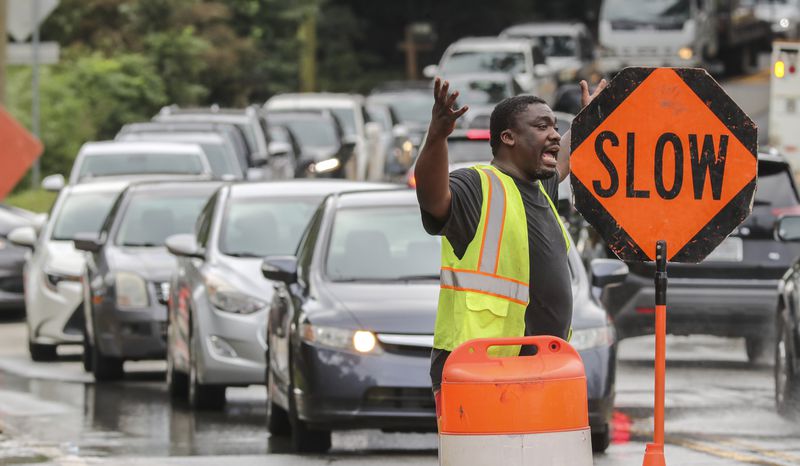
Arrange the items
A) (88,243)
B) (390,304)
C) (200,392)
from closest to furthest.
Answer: (390,304), (200,392), (88,243)

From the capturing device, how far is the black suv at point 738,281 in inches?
659

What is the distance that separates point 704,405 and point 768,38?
3980 cm

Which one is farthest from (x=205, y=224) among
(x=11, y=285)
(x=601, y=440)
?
(x=11, y=285)

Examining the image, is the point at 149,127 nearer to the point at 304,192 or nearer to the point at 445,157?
the point at 304,192

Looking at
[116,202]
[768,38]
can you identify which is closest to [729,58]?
[768,38]

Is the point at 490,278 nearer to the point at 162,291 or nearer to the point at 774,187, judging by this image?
the point at 162,291

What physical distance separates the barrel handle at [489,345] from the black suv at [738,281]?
958 cm

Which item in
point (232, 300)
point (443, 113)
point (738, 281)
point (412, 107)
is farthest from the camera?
point (412, 107)

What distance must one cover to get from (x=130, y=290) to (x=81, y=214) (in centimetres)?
352

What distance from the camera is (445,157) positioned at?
6.96m

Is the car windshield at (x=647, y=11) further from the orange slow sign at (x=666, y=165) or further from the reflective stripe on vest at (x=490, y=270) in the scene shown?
the reflective stripe on vest at (x=490, y=270)

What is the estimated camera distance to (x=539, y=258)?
7.53 m

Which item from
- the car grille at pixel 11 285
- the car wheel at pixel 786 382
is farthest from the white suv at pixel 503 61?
the car wheel at pixel 786 382

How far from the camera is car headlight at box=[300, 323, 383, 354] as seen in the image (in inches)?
464
